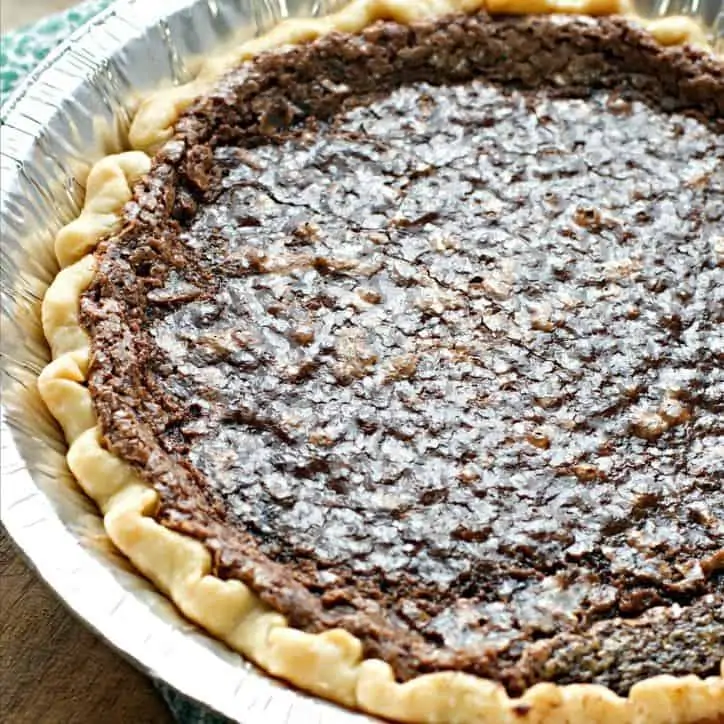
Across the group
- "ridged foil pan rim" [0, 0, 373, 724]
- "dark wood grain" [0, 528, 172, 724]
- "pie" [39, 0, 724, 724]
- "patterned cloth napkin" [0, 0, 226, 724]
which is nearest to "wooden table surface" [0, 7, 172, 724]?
"dark wood grain" [0, 528, 172, 724]

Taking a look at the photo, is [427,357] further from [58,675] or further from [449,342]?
[58,675]

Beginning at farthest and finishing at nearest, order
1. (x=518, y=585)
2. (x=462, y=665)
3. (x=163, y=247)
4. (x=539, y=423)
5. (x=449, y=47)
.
A: (x=449, y=47)
(x=163, y=247)
(x=539, y=423)
(x=518, y=585)
(x=462, y=665)

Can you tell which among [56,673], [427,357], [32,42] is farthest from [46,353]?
[32,42]

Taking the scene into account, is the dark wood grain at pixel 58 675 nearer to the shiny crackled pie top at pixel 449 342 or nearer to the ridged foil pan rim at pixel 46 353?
the ridged foil pan rim at pixel 46 353

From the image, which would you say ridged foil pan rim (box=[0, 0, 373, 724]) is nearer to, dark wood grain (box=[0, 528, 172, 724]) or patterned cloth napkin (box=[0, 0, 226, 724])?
dark wood grain (box=[0, 528, 172, 724])

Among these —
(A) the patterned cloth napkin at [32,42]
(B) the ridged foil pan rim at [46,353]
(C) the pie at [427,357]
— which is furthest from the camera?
(A) the patterned cloth napkin at [32,42]

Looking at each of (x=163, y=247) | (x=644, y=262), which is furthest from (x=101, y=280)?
(x=644, y=262)

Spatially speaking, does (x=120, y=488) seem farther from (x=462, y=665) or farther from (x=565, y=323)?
(x=565, y=323)

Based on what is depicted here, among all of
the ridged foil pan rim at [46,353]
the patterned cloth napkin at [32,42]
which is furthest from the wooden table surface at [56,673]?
the patterned cloth napkin at [32,42]
